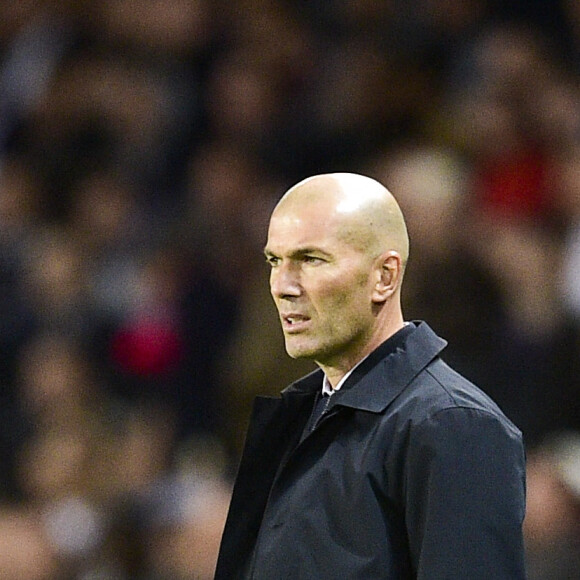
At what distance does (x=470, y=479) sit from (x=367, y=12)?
450 centimetres

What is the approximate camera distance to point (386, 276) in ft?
7.61

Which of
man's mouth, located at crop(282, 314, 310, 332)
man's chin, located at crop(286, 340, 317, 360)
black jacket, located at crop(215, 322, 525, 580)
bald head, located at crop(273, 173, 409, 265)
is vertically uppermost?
bald head, located at crop(273, 173, 409, 265)

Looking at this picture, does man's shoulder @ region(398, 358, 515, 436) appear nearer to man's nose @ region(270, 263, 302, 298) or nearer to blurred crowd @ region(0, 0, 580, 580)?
man's nose @ region(270, 263, 302, 298)

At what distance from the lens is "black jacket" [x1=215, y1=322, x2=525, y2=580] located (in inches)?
81.8

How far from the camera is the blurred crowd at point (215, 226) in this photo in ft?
15.0

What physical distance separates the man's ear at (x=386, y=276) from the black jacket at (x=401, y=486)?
3.7 inches

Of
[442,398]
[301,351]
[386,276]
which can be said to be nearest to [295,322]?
[301,351]

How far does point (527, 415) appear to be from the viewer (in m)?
4.40

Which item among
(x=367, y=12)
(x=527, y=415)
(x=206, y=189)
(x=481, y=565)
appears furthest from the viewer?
(x=367, y=12)

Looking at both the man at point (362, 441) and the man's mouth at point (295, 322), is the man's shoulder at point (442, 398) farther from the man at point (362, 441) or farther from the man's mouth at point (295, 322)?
the man's mouth at point (295, 322)

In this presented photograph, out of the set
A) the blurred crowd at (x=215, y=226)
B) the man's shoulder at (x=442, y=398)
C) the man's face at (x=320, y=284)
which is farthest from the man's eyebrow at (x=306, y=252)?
the blurred crowd at (x=215, y=226)

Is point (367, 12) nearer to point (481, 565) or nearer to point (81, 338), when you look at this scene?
point (81, 338)

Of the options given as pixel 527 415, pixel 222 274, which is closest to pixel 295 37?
pixel 222 274

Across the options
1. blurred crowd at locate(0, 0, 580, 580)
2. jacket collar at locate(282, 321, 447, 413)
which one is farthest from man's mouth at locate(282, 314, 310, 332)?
blurred crowd at locate(0, 0, 580, 580)
